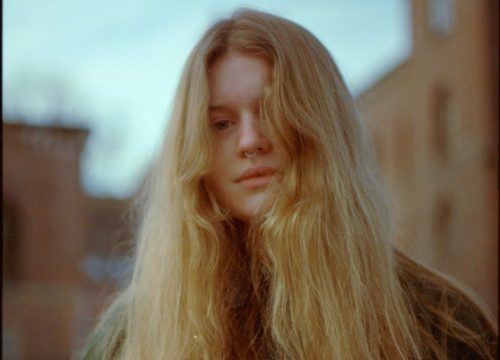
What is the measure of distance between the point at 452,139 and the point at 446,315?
21830 millimetres

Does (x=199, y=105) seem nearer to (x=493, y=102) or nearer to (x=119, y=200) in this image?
(x=493, y=102)

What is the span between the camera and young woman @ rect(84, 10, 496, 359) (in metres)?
2.01

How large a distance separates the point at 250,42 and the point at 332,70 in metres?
0.27

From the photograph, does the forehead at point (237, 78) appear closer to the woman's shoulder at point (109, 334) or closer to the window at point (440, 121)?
the woman's shoulder at point (109, 334)

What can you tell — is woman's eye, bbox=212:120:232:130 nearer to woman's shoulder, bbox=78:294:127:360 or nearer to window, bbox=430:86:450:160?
woman's shoulder, bbox=78:294:127:360

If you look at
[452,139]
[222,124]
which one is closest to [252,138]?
[222,124]

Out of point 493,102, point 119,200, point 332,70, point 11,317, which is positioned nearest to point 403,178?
point 493,102

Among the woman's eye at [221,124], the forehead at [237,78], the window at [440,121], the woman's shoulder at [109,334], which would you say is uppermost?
the forehead at [237,78]

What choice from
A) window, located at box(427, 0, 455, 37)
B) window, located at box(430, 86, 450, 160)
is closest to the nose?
window, located at box(427, 0, 455, 37)

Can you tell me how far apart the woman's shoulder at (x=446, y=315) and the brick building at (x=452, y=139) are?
15.7 metres

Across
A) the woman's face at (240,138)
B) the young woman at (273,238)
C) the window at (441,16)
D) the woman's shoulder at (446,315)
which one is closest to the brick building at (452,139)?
the window at (441,16)

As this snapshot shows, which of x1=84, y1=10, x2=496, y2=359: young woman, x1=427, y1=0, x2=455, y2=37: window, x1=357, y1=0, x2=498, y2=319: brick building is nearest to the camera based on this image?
x1=84, y1=10, x2=496, y2=359: young woman

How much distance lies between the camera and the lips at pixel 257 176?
6.88 ft

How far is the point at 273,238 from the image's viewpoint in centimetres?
208
